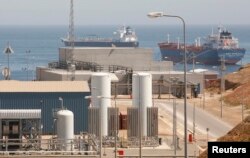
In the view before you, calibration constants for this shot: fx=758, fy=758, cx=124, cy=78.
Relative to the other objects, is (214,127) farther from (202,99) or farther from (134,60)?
(134,60)

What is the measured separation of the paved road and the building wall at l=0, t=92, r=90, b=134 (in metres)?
7.75

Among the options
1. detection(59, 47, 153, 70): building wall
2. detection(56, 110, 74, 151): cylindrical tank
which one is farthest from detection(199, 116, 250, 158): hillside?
detection(59, 47, 153, 70): building wall

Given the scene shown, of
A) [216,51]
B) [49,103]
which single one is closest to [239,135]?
[49,103]

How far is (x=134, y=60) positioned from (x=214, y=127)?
2894 centimetres

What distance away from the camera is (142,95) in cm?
3831

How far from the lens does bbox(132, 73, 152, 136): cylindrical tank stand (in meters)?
38.1

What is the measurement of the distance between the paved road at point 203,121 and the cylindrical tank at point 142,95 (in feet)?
18.9

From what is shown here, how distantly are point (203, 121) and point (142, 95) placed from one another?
465 inches

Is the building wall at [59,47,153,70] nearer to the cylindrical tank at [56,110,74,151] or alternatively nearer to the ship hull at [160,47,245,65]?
the cylindrical tank at [56,110,74,151]

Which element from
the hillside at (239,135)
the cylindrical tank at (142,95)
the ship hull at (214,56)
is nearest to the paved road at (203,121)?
the cylindrical tank at (142,95)

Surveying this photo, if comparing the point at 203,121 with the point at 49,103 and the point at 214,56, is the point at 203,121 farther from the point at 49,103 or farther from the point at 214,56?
the point at 214,56

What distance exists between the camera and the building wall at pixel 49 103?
128 feet

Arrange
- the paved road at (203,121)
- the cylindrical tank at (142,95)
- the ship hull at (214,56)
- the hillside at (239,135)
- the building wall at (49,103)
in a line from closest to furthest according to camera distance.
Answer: the hillside at (239,135) < the cylindrical tank at (142,95) < the building wall at (49,103) < the paved road at (203,121) < the ship hull at (214,56)

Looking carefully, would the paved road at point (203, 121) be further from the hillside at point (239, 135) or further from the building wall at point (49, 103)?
the hillside at point (239, 135)
